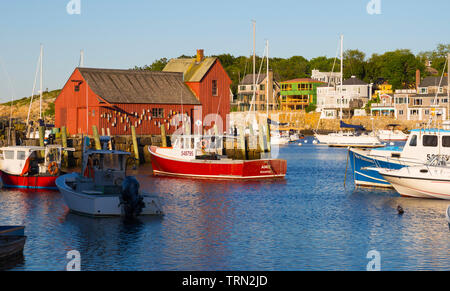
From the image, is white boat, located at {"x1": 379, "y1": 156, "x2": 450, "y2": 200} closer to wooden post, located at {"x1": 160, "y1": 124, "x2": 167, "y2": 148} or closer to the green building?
wooden post, located at {"x1": 160, "y1": 124, "x2": 167, "y2": 148}

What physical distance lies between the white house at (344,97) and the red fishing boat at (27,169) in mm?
90523

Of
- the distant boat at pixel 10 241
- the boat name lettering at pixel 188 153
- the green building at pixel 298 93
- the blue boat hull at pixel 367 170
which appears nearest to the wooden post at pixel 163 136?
the boat name lettering at pixel 188 153

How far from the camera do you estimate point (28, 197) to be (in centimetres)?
3253

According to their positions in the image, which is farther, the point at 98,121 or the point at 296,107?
the point at 296,107

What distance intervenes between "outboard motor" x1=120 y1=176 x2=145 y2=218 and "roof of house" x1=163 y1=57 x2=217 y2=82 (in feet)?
109

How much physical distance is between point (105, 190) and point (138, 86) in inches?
1185

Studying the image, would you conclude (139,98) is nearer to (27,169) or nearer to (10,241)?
(27,169)

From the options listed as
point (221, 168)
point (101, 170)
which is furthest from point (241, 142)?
point (101, 170)

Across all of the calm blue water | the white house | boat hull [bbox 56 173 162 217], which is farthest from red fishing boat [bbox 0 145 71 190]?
the white house

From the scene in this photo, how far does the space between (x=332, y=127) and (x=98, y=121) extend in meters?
74.9

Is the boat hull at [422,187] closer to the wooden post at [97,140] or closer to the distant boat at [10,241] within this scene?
the distant boat at [10,241]

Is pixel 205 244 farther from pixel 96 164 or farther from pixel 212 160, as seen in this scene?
pixel 212 160

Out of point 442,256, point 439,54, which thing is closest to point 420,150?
point 442,256

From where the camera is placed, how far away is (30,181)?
35.4 m
